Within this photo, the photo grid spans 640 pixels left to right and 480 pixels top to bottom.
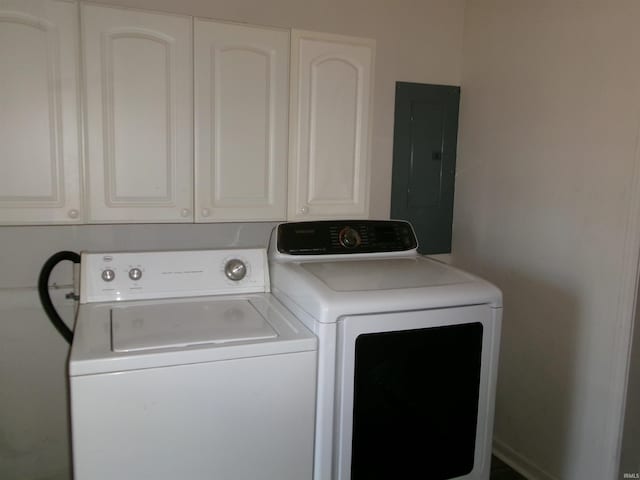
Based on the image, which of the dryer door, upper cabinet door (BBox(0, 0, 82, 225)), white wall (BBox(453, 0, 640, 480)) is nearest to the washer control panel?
upper cabinet door (BBox(0, 0, 82, 225))

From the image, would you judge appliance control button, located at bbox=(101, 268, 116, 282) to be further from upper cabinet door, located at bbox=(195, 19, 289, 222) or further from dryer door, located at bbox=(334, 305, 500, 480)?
dryer door, located at bbox=(334, 305, 500, 480)

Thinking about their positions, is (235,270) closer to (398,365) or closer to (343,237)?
(343,237)

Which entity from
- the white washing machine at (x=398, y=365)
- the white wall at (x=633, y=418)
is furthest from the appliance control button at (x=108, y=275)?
the white wall at (x=633, y=418)

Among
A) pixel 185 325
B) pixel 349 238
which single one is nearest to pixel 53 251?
pixel 185 325

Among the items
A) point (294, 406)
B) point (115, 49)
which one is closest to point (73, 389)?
point (294, 406)

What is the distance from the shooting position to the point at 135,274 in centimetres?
176

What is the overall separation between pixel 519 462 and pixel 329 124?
5.68 ft

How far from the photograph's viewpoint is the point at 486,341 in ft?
5.49

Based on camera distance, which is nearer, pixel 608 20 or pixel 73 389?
pixel 73 389

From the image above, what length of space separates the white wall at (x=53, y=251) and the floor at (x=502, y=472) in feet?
4.85

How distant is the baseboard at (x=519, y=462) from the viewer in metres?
2.25

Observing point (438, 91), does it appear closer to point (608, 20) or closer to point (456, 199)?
point (456, 199)

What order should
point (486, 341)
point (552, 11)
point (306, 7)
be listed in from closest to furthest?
point (486, 341), point (552, 11), point (306, 7)

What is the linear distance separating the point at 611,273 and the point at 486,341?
2.03ft
